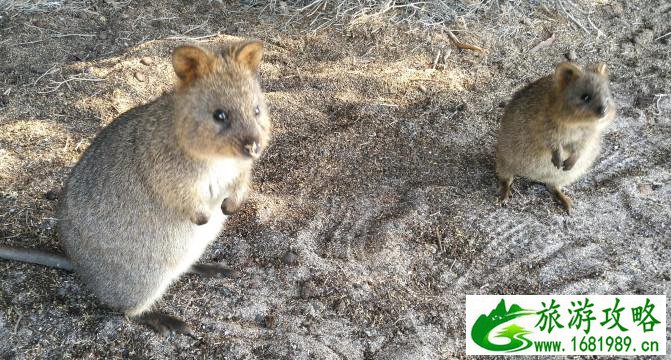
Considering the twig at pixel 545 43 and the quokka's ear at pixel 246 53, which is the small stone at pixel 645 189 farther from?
the quokka's ear at pixel 246 53

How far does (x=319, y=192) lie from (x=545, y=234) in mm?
1564

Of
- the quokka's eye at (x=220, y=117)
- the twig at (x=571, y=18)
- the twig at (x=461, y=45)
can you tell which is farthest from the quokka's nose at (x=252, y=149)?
the twig at (x=571, y=18)

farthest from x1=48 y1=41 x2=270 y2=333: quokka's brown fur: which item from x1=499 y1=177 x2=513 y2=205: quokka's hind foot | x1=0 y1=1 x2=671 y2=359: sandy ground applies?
x1=499 y1=177 x2=513 y2=205: quokka's hind foot

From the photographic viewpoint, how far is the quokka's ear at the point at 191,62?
9.20 ft

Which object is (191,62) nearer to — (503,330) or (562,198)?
(503,330)

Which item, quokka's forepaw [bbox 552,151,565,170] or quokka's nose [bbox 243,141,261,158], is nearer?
quokka's nose [bbox 243,141,261,158]

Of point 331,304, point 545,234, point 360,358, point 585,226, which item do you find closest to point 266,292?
point 331,304

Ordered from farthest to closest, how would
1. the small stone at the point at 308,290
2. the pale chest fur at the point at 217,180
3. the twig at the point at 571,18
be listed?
the twig at the point at 571,18 → the small stone at the point at 308,290 → the pale chest fur at the point at 217,180

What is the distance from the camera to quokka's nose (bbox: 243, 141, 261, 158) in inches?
112

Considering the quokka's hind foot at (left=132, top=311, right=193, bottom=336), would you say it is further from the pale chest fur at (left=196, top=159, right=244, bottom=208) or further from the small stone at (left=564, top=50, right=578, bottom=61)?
the small stone at (left=564, top=50, right=578, bottom=61)

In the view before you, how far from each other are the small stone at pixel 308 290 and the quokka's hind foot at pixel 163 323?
687 mm

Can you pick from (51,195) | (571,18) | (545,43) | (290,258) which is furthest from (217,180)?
(571,18)

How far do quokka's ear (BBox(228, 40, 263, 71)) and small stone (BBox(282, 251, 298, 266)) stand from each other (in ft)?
4.42

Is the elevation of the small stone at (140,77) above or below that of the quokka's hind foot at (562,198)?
above
